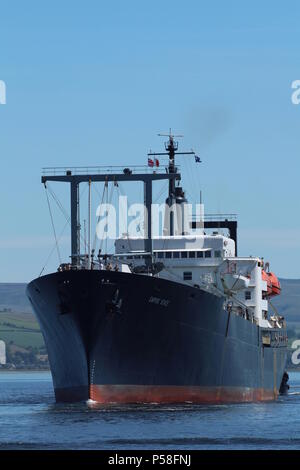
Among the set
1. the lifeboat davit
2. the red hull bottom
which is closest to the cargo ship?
the red hull bottom

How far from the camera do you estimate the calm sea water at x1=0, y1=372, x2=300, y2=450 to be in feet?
151

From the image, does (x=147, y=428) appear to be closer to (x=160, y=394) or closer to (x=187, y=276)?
(x=160, y=394)

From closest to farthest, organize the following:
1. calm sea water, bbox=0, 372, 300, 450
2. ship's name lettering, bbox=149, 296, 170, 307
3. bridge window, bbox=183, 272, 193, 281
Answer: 1. calm sea water, bbox=0, 372, 300, 450
2. ship's name lettering, bbox=149, 296, 170, 307
3. bridge window, bbox=183, 272, 193, 281

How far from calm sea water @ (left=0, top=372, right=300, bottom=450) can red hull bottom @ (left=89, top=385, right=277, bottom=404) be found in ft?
3.73

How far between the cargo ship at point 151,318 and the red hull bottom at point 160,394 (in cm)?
5

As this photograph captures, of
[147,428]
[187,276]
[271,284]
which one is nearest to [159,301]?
[187,276]

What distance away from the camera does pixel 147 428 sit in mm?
50875

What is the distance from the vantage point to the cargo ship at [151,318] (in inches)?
2440

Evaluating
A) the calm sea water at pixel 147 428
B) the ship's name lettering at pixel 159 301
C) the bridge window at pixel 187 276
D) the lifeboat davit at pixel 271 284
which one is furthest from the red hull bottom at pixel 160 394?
the lifeboat davit at pixel 271 284

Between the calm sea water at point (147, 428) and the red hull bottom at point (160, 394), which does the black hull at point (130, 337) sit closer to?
the red hull bottom at point (160, 394)

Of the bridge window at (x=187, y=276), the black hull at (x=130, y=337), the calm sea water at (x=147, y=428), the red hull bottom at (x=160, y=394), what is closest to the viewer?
the calm sea water at (x=147, y=428)

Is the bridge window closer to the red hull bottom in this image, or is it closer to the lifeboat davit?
the red hull bottom

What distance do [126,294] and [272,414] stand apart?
10390 millimetres
